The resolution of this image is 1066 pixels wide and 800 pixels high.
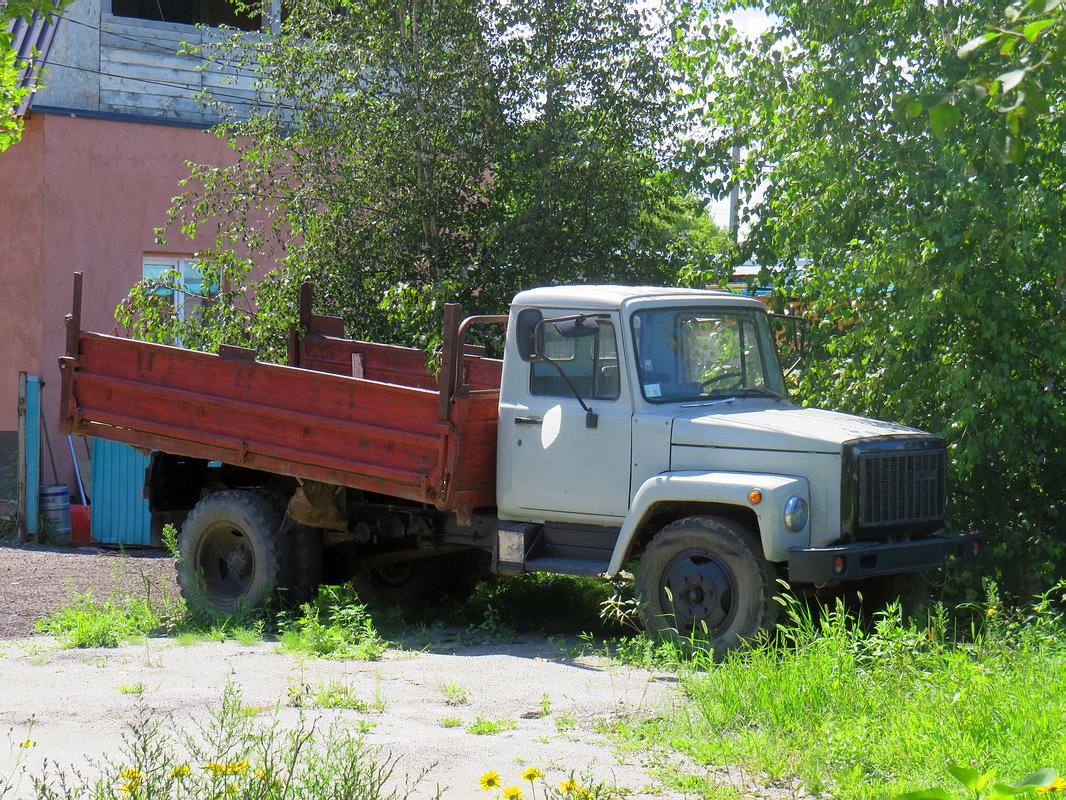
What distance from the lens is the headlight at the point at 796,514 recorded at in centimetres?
705

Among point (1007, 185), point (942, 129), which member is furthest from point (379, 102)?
point (942, 129)

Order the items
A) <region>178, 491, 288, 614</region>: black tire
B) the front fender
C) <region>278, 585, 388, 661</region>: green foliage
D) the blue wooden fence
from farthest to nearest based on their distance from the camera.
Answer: the blue wooden fence, <region>178, 491, 288, 614</region>: black tire, <region>278, 585, 388, 661</region>: green foliage, the front fender

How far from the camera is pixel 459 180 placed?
11.9 meters

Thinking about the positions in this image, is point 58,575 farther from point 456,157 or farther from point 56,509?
point 456,157

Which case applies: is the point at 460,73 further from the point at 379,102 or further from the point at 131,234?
the point at 131,234

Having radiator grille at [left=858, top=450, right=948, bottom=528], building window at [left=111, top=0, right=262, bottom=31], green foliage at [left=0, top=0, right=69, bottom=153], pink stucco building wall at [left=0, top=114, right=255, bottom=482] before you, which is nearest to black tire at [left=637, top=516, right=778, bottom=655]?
radiator grille at [left=858, top=450, right=948, bottom=528]

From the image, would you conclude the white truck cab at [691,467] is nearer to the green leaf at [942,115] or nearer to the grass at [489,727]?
the grass at [489,727]

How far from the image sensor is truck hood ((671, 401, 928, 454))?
722cm

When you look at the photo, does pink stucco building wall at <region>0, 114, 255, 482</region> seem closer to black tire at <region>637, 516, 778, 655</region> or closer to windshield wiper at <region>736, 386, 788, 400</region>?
windshield wiper at <region>736, 386, 788, 400</region>

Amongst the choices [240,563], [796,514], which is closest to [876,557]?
[796,514]

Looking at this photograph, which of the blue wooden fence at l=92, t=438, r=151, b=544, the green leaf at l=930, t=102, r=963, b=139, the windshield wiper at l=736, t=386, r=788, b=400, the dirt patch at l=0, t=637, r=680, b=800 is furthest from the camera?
the blue wooden fence at l=92, t=438, r=151, b=544

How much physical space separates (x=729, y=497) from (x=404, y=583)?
3563 mm

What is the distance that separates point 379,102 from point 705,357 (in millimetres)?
4937

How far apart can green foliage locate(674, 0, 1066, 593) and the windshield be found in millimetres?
875
